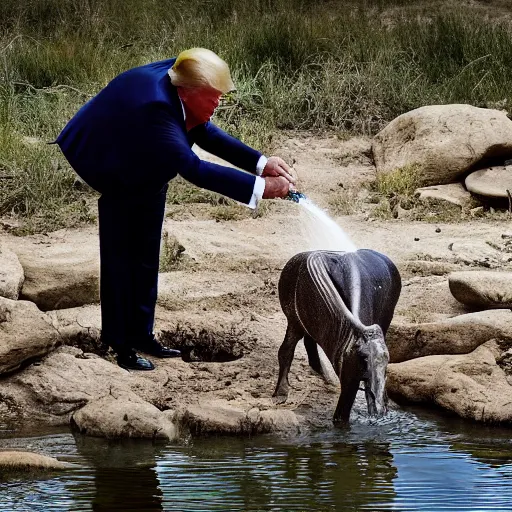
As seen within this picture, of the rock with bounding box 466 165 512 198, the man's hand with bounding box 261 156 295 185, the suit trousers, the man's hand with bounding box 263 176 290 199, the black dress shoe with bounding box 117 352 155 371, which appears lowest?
the black dress shoe with bounding box 117 352 155 371

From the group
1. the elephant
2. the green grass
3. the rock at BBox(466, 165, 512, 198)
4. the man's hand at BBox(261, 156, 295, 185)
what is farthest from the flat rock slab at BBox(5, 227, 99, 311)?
the rock at BBox(466, 165, 512, 198)

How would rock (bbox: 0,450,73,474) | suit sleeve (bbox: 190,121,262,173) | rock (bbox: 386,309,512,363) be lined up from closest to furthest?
rock (bbox: 0,450,73,474) < suit sleeve (bbox: 190,121,262,173) < rock (bbox: 386,309,512,363)

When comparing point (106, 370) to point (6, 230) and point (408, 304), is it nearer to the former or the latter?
point (408, 304)

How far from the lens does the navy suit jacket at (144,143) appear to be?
573 centimetres

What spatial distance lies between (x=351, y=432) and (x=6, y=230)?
4.84 meters

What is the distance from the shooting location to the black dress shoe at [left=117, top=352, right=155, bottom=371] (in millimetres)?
6676

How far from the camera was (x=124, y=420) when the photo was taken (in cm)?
571

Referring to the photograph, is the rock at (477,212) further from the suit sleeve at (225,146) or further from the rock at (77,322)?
the suit sleeve at (225,146)

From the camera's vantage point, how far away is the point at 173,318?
742 centimetres

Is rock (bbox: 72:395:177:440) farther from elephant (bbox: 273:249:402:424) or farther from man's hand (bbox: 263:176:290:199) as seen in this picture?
man's hand (bbox: 263:176:290:199)

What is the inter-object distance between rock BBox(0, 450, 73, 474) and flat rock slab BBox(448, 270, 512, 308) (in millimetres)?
3068

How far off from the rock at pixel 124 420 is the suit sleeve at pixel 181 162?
1049 mm

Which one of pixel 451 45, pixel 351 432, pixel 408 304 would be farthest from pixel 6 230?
pixel 451 45

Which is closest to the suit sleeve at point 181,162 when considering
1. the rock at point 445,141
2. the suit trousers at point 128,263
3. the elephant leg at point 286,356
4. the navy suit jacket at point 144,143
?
the navy suit jacket at point 144,143
